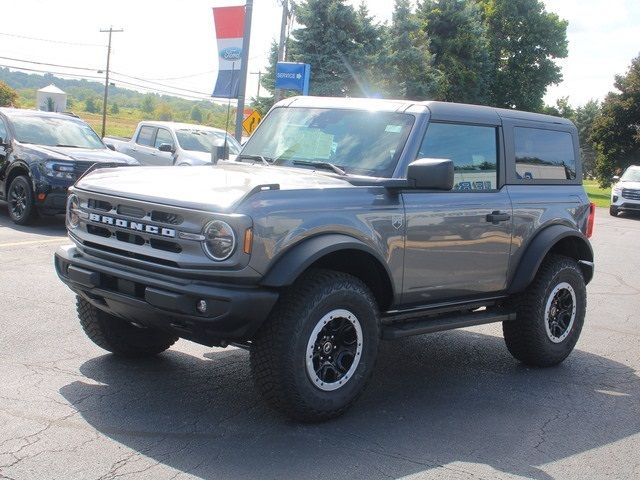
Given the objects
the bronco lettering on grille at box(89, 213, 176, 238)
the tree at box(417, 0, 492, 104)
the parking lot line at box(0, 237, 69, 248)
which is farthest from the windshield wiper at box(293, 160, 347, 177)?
the tree at box(417, 0, 492, 104)

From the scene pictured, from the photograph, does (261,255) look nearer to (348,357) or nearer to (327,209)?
(327,209)

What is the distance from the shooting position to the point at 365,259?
5164 mm

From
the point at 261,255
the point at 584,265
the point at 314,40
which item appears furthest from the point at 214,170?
the point at 314,40

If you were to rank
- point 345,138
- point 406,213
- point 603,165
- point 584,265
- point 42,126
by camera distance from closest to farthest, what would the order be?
point 406,213 < point 345,138 < point 584,265 < point 42,126 < point 603,165

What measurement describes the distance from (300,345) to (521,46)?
6391 centimetres

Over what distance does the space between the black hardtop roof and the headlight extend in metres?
7.04

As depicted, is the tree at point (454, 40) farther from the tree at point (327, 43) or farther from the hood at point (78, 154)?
the hood at point (78, 154)

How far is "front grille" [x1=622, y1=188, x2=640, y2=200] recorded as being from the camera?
26.9 m

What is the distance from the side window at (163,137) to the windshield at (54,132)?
410 cm

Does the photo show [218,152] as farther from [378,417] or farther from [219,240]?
[378,417]

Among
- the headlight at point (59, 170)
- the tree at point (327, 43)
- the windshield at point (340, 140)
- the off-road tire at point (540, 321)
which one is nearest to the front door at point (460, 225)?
the windshield at point (340, 140)

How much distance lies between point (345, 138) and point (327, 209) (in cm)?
109

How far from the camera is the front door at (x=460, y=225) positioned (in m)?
5.46

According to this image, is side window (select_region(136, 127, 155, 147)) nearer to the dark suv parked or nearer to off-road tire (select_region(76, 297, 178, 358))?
the dark suv parked
